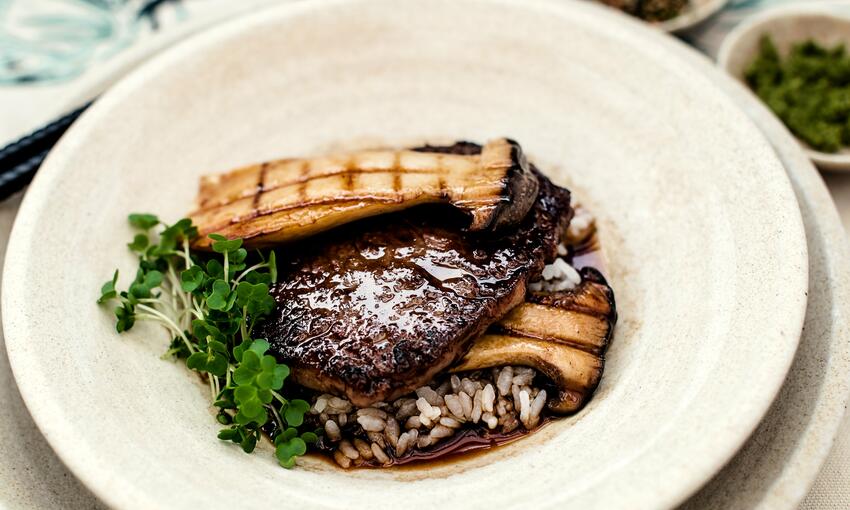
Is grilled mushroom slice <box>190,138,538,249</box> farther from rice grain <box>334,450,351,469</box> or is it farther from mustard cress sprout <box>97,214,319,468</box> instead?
rice grain <box>334,450,351,469</box>

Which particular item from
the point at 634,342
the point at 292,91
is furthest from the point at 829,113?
the point at 292,91

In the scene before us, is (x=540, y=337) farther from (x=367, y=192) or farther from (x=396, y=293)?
(x=367, y=192)

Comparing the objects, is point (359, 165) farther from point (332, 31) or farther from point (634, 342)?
point (634, 342)

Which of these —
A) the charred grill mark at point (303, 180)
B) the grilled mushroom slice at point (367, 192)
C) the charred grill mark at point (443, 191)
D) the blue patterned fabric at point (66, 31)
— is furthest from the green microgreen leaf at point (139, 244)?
the blue patterned fabric at point (66, 31)

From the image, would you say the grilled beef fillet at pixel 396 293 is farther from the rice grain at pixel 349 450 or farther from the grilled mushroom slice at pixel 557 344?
the rice grain at pixel 349 450

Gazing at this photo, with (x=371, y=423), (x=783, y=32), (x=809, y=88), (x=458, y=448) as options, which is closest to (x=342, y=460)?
(x=371, y=423)

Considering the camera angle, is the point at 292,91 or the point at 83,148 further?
the point at 292,91
